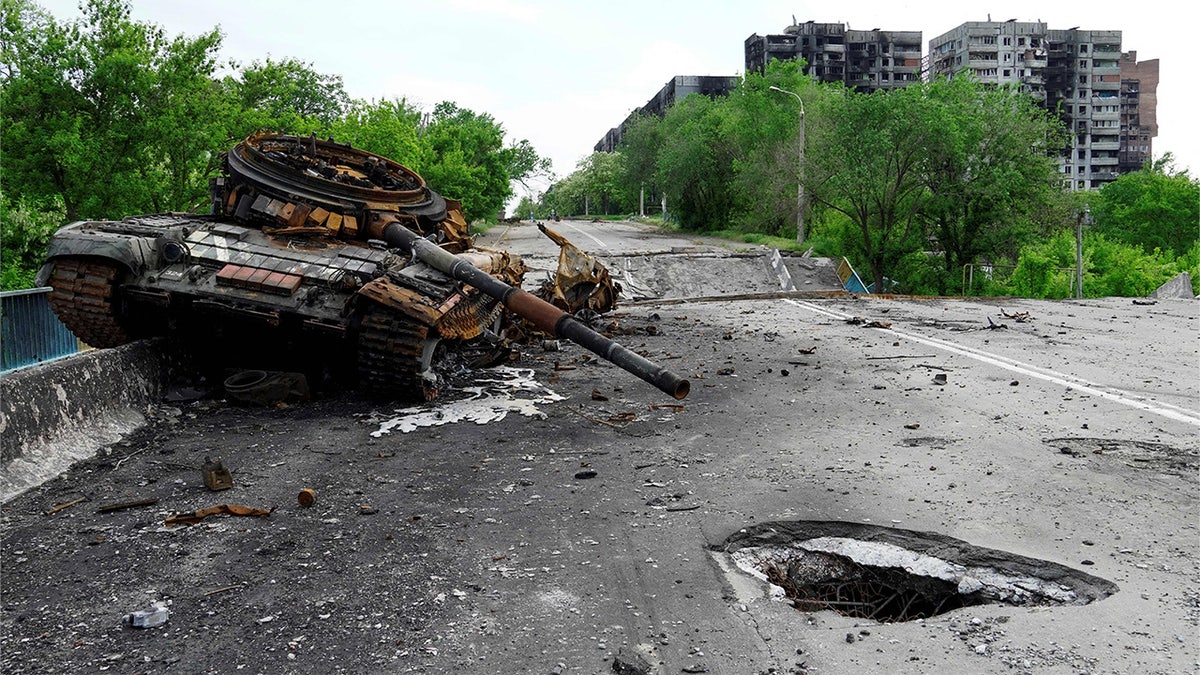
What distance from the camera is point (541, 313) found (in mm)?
6848

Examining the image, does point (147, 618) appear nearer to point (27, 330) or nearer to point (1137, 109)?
point (27, 330)

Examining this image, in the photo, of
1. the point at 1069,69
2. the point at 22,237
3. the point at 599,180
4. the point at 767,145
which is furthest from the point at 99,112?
the point at 1069,69

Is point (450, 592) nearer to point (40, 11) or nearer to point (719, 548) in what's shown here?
point (719, 548)

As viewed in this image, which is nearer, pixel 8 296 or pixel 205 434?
pixel 205 434

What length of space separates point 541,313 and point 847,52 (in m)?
109

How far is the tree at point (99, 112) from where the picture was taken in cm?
1762

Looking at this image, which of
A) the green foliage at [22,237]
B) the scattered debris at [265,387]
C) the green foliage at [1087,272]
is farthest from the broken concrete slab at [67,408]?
the green foliage at [1087,272]

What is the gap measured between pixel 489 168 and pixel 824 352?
133 ft

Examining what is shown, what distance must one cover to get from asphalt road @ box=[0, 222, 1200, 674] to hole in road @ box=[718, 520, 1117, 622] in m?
0.10

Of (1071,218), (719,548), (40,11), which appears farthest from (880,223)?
(719,548)

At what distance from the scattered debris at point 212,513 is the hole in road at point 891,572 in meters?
2.56

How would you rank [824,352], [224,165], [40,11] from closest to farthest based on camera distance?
[224,165] → [824,352] → [40,11]

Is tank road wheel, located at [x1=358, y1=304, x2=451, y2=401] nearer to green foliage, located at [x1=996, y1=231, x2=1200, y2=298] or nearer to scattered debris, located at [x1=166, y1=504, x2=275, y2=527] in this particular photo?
scattered debris, located at [x1=166, y1=504, x2=275, y2=527]

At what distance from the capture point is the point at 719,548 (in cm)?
452
